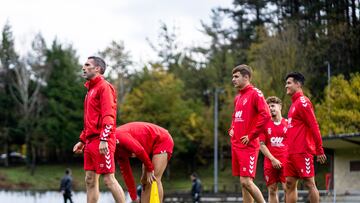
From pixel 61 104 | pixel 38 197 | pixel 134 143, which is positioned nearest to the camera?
pixel 134 143

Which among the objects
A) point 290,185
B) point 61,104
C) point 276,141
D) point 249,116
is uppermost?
point 61,104

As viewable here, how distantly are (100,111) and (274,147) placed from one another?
181 inches

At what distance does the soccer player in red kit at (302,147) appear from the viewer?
40.8 ft

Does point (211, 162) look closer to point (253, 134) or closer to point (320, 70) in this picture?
point (320, 70)

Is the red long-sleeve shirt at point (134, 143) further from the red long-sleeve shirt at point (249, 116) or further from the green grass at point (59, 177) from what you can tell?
the green grass at point (59, 177)

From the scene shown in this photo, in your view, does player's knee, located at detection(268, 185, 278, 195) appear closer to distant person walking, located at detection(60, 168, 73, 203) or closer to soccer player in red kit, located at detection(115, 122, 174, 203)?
soccer player in red kit, located at detection(115, 122, 174, 203)

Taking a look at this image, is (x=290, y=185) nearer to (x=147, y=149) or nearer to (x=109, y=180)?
(x=147, y=149)

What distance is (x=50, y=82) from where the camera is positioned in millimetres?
85250

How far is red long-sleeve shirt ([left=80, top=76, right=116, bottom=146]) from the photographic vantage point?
10969mm

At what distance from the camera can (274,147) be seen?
1460cm

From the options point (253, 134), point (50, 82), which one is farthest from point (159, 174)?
point (50, 82)

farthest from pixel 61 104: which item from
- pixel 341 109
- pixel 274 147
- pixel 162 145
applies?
pixel 162 145

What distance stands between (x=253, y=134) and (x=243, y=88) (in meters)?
0.98

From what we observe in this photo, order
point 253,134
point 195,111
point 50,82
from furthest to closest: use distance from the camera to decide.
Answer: point 50,82, point 195,111, point 253,134
